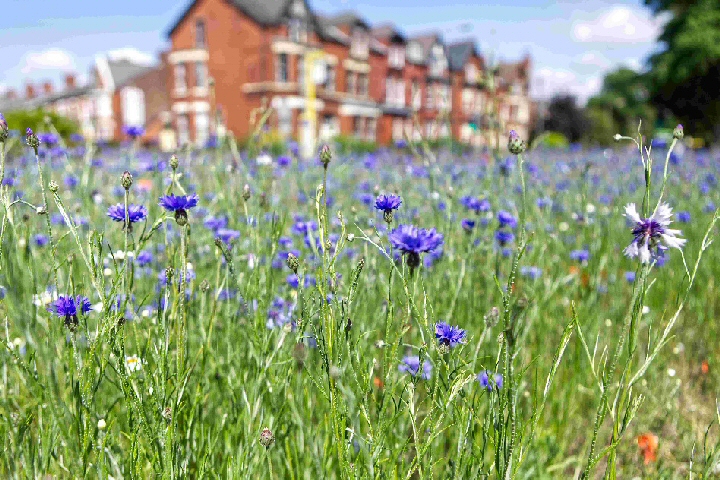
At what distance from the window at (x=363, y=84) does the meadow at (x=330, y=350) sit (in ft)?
98.5

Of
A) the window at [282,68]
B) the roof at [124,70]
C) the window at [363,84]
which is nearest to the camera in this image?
the window at [282,68]

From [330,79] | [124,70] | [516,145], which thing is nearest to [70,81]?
[124,70]

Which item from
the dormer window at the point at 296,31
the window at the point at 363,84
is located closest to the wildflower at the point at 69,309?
the dormer window at the point at 296,31

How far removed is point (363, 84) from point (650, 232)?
108ft

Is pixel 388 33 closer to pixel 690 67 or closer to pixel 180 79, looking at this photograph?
pixel 180 79

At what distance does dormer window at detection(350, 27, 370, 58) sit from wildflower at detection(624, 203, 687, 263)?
31.8m

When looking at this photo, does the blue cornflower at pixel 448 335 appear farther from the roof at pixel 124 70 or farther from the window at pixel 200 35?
the roof at pixel 124 70

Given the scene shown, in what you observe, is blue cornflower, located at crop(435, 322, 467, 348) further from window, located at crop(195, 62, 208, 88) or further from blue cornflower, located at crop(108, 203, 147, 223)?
window, located at crop(195, 62, 208, 88)

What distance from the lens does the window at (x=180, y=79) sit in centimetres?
2870

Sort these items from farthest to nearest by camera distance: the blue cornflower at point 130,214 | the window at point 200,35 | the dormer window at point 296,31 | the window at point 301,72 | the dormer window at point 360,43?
the dormer window at point 360,43 < the window at point 200,35 < the window at point 301,72 < the dormer window at point 296,31 < the blue cornflower at point 130,214

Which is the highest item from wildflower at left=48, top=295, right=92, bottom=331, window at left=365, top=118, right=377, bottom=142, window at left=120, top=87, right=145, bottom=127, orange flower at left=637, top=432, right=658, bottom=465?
window at left=120, top=87, right=145, bottom=127

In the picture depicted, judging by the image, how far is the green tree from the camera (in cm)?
2452

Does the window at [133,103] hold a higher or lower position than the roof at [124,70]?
lower

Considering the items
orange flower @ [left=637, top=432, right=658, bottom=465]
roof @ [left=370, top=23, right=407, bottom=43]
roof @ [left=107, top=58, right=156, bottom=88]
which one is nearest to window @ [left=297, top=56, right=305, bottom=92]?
roof @ [left=370, top=23, right=407, bottom=43]
